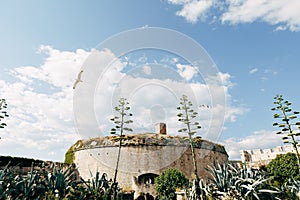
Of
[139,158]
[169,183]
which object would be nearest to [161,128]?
[139,158]

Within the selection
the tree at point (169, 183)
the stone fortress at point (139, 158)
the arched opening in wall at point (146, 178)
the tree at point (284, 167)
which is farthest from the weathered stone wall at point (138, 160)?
the tree at point (284, 167)

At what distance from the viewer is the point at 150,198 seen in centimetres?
1934

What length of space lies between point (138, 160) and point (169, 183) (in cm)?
530

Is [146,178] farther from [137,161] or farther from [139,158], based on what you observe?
[139,158]

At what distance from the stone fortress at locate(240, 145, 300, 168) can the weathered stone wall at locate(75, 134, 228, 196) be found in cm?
797

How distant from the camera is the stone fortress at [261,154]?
26.7m

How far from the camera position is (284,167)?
19.9 meters

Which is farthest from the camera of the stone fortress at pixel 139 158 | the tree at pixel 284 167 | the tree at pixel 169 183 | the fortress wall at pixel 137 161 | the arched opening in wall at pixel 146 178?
the fortress wall at pixel 137 161

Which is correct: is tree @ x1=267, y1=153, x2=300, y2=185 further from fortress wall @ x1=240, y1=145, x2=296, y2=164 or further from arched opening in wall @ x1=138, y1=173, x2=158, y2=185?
arched opening in wall @ x1=138, y1=173, x2=158, y2=185

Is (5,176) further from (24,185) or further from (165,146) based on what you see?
(165,146)

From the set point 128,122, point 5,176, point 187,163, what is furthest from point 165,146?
point 5,176

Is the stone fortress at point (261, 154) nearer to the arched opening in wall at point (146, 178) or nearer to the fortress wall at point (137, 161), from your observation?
the fortress wall at point (137, 161)

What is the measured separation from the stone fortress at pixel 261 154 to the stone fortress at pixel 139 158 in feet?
24.3

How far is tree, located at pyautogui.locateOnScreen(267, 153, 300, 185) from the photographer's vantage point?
19266 mm
